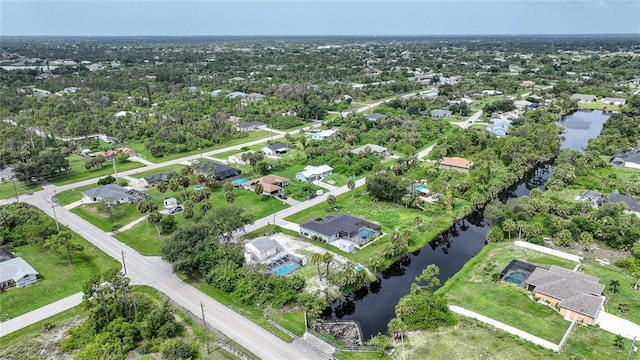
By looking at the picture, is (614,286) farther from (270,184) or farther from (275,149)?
Result: (275,149)

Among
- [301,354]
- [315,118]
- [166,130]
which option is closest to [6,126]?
[166,130]

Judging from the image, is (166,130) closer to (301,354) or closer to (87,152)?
(87,152)

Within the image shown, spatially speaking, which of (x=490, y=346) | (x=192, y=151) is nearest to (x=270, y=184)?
(x=192, y=151)

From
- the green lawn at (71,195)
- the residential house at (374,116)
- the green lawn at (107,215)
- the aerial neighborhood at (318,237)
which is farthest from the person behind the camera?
the residential house at (374,116)

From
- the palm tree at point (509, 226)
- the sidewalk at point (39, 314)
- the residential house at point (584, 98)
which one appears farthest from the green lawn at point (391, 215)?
the residential house at point (584, 98)

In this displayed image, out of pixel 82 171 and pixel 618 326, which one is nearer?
pixel 618 326

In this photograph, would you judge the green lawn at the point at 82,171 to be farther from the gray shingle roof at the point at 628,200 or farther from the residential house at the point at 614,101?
the residential house at the point at 614,101

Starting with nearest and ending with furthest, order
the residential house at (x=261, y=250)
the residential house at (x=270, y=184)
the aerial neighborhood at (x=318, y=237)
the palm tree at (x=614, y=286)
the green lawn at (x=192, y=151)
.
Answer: the aerial neighborhood at (x=318, y=237) < the palm tree at (x=614, y=286) < the residential house at (x=261, y=250) < the residential house at (x=270, y=184) < the green lawn at (x=192, y=151)
